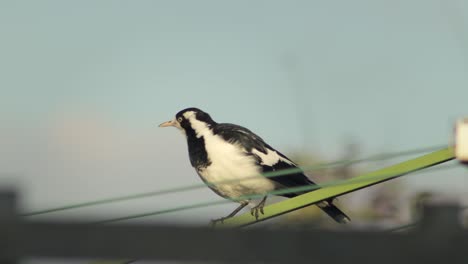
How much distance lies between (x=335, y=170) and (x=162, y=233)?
53.8 feet

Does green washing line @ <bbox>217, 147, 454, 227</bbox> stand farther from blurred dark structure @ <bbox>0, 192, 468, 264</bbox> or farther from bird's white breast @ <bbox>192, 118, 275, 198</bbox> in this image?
bird's white breast @ <bbox>192, 118, 275, 198</bbox>

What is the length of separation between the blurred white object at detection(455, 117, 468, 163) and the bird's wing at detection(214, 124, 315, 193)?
485 centimetres

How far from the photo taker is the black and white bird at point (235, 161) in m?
8.98

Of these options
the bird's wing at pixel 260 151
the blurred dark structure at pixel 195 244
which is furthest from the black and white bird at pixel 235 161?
the blurred dark structure at pixel 195 244

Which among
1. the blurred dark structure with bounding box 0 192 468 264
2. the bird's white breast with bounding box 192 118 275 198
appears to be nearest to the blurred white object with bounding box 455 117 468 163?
the blurred dark structure with bounding box 0 192 468 264

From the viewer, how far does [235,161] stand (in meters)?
9.15

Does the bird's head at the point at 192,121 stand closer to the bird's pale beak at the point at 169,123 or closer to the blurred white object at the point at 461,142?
the bird's pale beak at the point at 169,123

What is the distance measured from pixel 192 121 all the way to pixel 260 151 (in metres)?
0.68

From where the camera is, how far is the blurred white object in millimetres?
4285

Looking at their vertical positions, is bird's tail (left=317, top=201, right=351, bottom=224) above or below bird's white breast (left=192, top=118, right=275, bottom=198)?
below

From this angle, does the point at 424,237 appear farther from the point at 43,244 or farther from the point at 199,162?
the point at 199,162

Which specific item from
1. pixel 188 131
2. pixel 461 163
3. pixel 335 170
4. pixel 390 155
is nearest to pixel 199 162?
pixel 188 131

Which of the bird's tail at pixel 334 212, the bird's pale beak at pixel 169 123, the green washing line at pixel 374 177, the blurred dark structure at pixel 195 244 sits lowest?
the bird's tail at pixel 334 212

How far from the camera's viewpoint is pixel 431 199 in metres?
3.45
